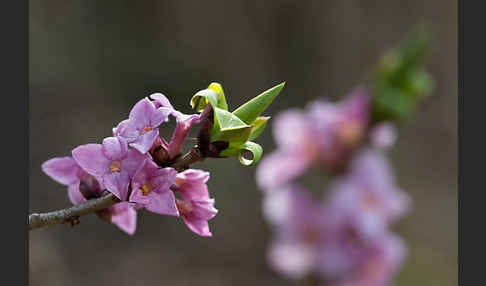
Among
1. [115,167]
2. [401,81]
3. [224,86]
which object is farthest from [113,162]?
[224,86]

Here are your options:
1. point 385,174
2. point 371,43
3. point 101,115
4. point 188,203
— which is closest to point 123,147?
point 188,203

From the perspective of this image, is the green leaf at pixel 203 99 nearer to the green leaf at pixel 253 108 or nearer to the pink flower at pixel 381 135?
the green leaf at pixel 253 108

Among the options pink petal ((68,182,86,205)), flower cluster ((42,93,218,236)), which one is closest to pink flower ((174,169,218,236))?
flower cluster ((42,93,218,236))

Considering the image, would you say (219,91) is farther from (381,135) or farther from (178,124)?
(381,135)

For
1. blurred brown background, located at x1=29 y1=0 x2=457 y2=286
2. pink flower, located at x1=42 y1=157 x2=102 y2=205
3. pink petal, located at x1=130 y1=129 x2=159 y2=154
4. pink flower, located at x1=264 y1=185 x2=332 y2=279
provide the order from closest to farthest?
pink petal, located at x1=130 y1=129 x2=159 y2=154, pink flower, located at x1=42 y1=157 x2=102 y2=205, pink flower, located at x1=264 y1=185 x2=332 y2=279, blurred brown background, located at x1=29 y1=0 x2=457 y2=286

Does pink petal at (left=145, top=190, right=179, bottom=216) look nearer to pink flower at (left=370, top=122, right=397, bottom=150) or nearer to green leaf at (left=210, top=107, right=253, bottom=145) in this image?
green leaf at (left=210, top=107, right=253, bottom=145)

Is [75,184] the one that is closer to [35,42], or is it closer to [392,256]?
[392,256]
